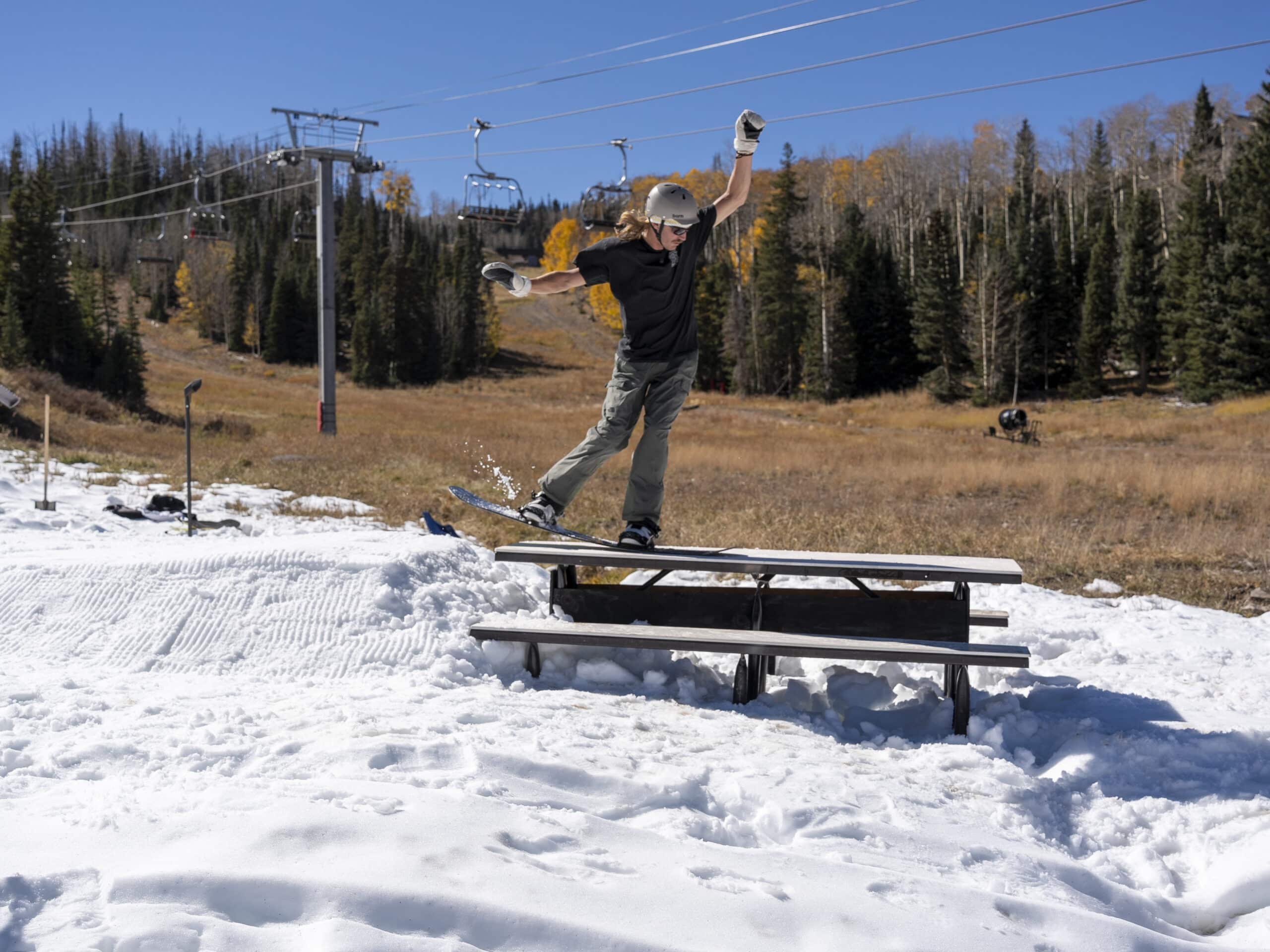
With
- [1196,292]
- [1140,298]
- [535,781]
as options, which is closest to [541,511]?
[535,781]

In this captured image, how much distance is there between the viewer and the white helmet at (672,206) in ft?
18.1

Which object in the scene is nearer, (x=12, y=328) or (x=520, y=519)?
(x=520, y=519)

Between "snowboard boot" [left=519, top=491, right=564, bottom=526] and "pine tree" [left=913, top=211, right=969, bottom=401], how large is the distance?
183 ft

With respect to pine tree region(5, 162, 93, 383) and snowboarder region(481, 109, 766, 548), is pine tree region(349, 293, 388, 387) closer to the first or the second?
pine tree region(5, 162, 93, 383)

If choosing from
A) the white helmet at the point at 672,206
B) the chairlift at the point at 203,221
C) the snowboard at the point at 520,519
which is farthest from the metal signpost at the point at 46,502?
the chairlift at the point at 203,221

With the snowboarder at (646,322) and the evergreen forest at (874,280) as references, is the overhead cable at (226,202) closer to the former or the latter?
the evergreen forest at (874,280)

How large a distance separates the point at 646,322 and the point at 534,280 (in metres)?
0.72

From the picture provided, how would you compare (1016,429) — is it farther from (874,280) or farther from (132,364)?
(132,364)

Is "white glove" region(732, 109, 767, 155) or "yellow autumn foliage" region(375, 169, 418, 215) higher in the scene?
"yellow autumn foliage" region(375, 169, 418, 215)

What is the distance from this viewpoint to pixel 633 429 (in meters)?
5.80

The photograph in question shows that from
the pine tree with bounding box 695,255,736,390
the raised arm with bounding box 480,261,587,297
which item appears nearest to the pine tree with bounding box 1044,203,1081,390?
the pine tree with bounding box 695,255,736,390

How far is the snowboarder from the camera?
5.64 meters

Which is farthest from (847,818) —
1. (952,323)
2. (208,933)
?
(952,323)

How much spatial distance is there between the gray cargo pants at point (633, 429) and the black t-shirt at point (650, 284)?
9cm
